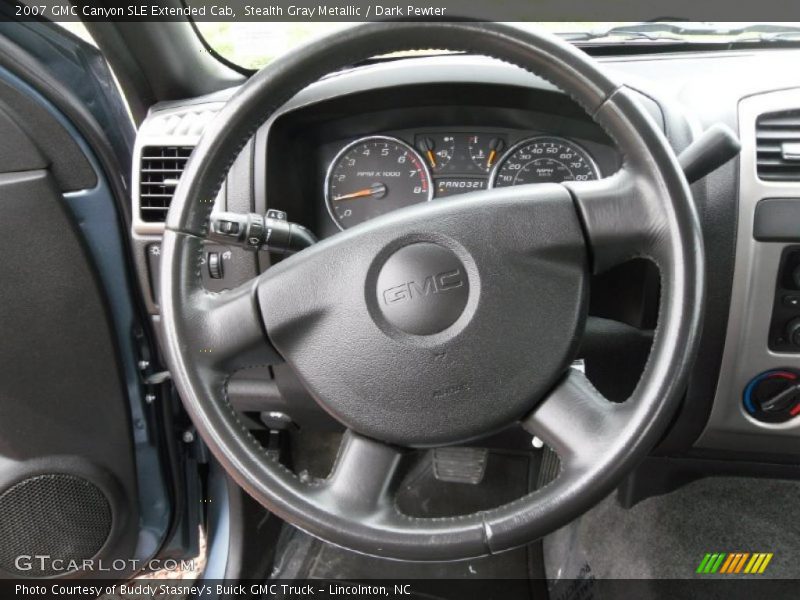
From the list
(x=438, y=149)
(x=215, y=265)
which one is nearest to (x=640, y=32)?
(x=438, y=149)

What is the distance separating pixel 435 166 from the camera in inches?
48.2

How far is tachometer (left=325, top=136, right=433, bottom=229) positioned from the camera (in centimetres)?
123

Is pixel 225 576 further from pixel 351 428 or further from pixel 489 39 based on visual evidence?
pixel 489 39

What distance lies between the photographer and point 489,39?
2.55 feet

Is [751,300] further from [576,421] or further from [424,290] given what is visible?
[424,290]

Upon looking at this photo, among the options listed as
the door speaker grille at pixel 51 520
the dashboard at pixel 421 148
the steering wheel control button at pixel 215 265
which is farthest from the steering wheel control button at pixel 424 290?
the door speaker grille at pixel 51 520

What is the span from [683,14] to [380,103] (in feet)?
1.80

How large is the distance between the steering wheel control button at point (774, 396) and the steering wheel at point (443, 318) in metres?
0.44

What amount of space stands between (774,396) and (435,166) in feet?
2.14

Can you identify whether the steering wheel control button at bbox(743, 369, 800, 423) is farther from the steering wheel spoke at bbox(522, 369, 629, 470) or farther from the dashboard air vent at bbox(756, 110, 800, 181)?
the steering wheel spoke at bbox(522, 369, 629, 470)

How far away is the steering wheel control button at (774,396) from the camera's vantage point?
1.10 m

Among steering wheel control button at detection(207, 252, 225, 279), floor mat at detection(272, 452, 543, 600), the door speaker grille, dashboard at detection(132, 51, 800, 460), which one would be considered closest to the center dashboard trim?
dashboard at detection(132, 51, 800, 460)

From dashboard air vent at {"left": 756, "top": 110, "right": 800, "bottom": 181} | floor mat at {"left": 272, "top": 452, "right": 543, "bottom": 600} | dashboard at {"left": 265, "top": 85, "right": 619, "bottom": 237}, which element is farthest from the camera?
floor mat at {"left": 272, "top": 452, "right": 543, "bottom": 600}

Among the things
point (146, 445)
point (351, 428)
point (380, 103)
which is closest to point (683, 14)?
point (380, 103)
